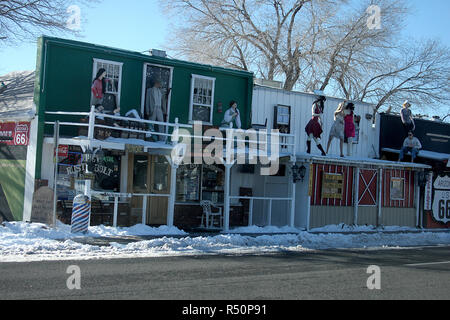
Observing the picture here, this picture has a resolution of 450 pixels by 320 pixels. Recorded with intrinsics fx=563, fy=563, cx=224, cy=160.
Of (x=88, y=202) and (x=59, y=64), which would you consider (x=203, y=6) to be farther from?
(x=88, y=202)

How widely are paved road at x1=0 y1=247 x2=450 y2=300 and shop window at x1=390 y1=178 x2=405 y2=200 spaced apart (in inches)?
411

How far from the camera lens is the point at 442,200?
2469 centimetres

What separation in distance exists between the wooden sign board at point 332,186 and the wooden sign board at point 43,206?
10017mm

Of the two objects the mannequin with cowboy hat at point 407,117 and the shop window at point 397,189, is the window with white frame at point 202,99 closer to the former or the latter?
the shop window at point 397,189

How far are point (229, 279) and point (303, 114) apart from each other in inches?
581

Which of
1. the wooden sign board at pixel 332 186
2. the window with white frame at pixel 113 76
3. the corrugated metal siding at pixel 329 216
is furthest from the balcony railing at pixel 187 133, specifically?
the corrugated metal siding at pixel 329 216

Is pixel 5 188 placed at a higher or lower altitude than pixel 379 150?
lower

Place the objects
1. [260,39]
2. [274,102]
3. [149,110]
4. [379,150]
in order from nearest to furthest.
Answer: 1. [149,110]
2. [274,102]
3. [379,150]
4. [260,39]

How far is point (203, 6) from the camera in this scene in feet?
108

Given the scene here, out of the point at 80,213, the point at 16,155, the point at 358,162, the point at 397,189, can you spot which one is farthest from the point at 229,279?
the point at 397,189

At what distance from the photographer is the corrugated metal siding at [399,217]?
75.2 feet

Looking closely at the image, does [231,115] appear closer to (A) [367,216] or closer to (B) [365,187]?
(B) [365,187]
